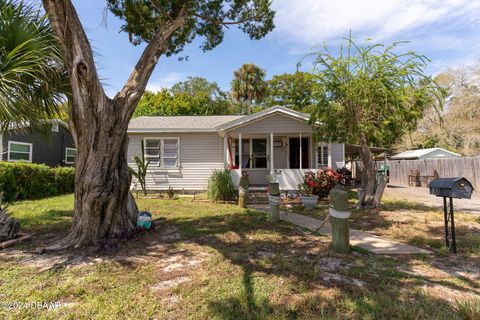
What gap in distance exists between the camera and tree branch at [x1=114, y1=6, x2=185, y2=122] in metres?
5.36

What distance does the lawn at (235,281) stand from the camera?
2906 mm

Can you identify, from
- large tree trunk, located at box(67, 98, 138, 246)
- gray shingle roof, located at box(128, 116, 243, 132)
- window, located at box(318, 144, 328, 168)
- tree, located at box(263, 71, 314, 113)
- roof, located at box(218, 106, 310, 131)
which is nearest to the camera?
large tree trunk, located at box(67, 98, 138, 246)

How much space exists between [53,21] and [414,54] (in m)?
8.88

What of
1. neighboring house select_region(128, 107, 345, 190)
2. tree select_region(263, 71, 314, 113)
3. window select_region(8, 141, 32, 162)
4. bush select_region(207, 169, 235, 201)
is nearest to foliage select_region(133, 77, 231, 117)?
tree select_region(263, 71, 314, 113)

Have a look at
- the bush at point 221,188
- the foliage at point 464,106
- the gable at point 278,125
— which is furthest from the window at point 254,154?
the foliage at point 464,106

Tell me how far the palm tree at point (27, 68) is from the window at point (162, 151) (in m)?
8.71

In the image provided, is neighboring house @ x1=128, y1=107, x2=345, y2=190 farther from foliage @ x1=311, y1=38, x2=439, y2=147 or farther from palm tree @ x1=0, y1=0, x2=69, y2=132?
palm tree @ x1=0, y1=0, x2=69, y2=132

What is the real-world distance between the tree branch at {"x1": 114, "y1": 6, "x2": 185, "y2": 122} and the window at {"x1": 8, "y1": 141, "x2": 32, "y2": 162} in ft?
49.1

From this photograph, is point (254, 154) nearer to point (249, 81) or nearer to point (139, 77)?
point (139, 77)

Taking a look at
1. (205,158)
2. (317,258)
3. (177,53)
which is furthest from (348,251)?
(205,158)

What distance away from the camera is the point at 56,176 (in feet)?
42.5

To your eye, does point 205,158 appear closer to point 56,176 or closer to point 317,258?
point 56,176

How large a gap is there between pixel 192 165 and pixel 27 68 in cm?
1017

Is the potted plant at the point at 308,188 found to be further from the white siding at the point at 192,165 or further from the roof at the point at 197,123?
the white siding at the point at 192,165
